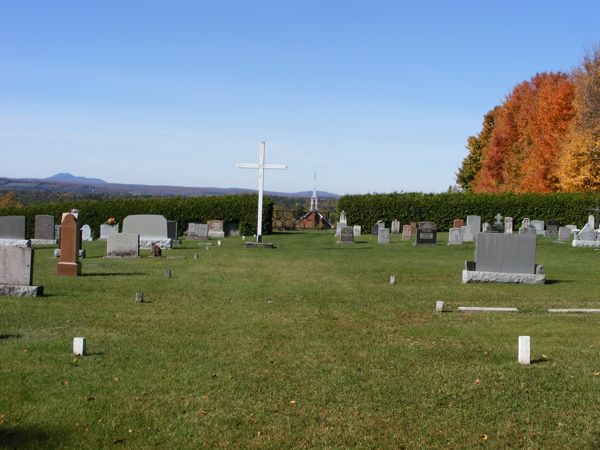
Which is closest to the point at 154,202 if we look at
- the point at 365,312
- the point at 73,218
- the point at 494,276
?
the point at 73,218

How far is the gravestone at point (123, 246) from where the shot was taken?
2364 cm

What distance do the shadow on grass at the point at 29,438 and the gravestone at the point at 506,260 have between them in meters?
13.0

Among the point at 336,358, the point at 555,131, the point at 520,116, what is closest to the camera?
the point at 336,358

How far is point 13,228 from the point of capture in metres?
27.9

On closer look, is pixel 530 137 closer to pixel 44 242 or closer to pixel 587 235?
pixel 587 235

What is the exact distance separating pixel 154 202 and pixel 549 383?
129ft

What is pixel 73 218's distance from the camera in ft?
59.5

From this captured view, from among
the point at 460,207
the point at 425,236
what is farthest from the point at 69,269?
the point at 460,207

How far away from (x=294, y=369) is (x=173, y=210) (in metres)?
37.8

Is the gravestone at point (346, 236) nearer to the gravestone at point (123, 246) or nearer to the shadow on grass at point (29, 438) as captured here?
the gravestone at point (123, 246)

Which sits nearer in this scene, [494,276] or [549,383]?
[549,383]

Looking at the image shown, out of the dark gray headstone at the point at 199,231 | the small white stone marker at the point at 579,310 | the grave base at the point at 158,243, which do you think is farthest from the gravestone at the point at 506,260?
the dark gray headstone at the point at 199,231

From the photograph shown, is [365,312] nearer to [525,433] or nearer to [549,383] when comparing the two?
[549,383]

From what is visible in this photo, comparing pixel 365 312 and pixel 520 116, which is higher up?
pixel 520 116
